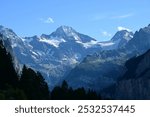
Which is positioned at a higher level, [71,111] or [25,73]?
[25,73]

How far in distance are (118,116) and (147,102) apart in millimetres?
3437

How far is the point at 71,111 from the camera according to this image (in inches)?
906

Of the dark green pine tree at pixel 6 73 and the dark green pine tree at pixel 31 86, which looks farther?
the dark green pine tree at pixel 31 86

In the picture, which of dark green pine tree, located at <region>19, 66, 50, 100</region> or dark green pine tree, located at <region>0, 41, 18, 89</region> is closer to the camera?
dark green pine tree, located at <region>0, 41, 18, 89</region>

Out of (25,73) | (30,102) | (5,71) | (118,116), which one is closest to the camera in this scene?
(118,116)

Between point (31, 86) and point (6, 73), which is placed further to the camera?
point (31, 86)

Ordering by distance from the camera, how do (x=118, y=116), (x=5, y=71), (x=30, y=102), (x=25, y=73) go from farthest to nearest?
(x=25, y=73) → (x=5, y=71) → (x=30, y=102) → (x=118, y=116)

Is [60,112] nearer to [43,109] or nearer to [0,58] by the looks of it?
[43,109]

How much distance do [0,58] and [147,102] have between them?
7697cm

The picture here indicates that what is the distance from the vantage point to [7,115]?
2330 centimetres

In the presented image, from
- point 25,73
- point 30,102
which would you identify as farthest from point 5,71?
point 30,102

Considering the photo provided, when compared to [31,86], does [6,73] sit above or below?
above

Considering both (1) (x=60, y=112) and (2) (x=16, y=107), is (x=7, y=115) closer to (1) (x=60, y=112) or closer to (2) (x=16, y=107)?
(2) (x=16, y=107)

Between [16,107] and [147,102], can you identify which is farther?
[147,102]
